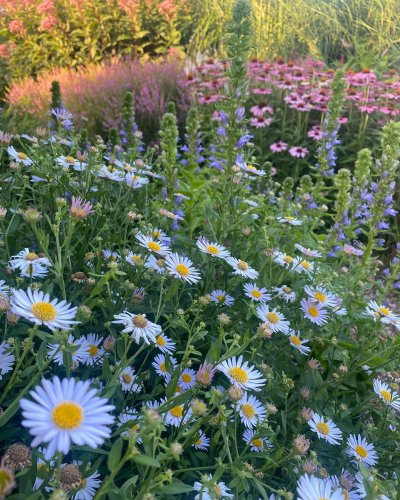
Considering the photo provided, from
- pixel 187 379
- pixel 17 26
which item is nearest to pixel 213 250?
pixel 187 379

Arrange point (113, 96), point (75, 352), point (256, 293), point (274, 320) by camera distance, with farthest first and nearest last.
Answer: point (113, 96) < point (256, 293) < point (274, 320) < point (75, 352)

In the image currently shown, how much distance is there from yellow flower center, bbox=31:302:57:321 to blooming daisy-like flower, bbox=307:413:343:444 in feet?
2.11

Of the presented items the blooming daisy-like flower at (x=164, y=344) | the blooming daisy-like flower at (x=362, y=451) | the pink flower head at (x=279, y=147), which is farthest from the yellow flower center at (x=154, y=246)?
the pink flower head at (x=279, y=147)

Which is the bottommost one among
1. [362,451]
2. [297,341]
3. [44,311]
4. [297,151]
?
[297,151]

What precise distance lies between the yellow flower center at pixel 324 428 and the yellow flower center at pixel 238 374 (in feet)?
0.83

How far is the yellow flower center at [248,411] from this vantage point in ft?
3.65

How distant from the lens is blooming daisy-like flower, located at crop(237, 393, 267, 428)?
108 centimetres

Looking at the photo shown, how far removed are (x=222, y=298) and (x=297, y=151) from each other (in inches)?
103

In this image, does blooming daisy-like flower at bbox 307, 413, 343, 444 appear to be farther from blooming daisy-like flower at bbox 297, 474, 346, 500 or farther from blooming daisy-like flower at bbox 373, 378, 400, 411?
blooming daisy-like flower at bbox 297, 474, 346, 500

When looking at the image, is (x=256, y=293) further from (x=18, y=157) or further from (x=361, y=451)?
(x=18, y=157)

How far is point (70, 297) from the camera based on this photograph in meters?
1.17

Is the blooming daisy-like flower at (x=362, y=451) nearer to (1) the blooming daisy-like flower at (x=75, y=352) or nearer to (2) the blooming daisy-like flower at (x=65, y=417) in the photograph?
(1) the blooming daisy-like flower at (x=75, y=352)

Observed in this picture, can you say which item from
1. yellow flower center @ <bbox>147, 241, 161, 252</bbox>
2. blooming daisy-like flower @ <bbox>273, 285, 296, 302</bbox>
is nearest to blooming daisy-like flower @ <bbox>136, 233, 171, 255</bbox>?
yellow flower center @ <bbox>147, 241, 161, 252</bbox>

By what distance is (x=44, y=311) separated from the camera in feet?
2.77
